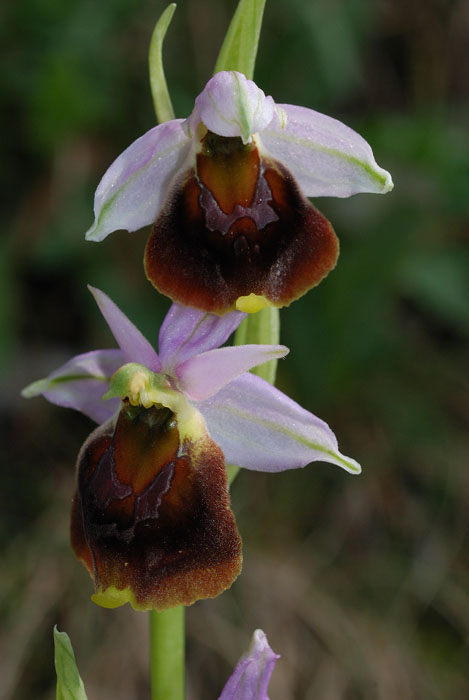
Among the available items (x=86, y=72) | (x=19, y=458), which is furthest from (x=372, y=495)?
(x=86, y=72)

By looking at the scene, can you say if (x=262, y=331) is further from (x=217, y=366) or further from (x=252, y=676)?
(x=252, y=676)

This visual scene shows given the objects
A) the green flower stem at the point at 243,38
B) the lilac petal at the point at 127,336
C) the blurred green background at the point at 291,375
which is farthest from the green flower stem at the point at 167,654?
the blurred green background at the point at 291,375

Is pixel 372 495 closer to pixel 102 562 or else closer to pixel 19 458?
pixel 19 458

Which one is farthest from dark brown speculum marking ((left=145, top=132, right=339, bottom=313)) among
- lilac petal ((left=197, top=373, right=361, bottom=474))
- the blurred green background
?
the blurred green background

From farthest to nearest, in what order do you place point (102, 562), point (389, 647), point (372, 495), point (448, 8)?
point (448, 8) → point (372, 495) → point (389, 647) → point (102, 562)

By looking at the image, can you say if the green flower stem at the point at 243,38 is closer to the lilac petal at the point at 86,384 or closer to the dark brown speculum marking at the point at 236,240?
the dark brown speculum marking at the point at 236,240

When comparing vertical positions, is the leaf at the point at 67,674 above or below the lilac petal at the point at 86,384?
below

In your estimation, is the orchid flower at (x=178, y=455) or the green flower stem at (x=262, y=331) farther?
the green flower stem at (x=262, y=331)
